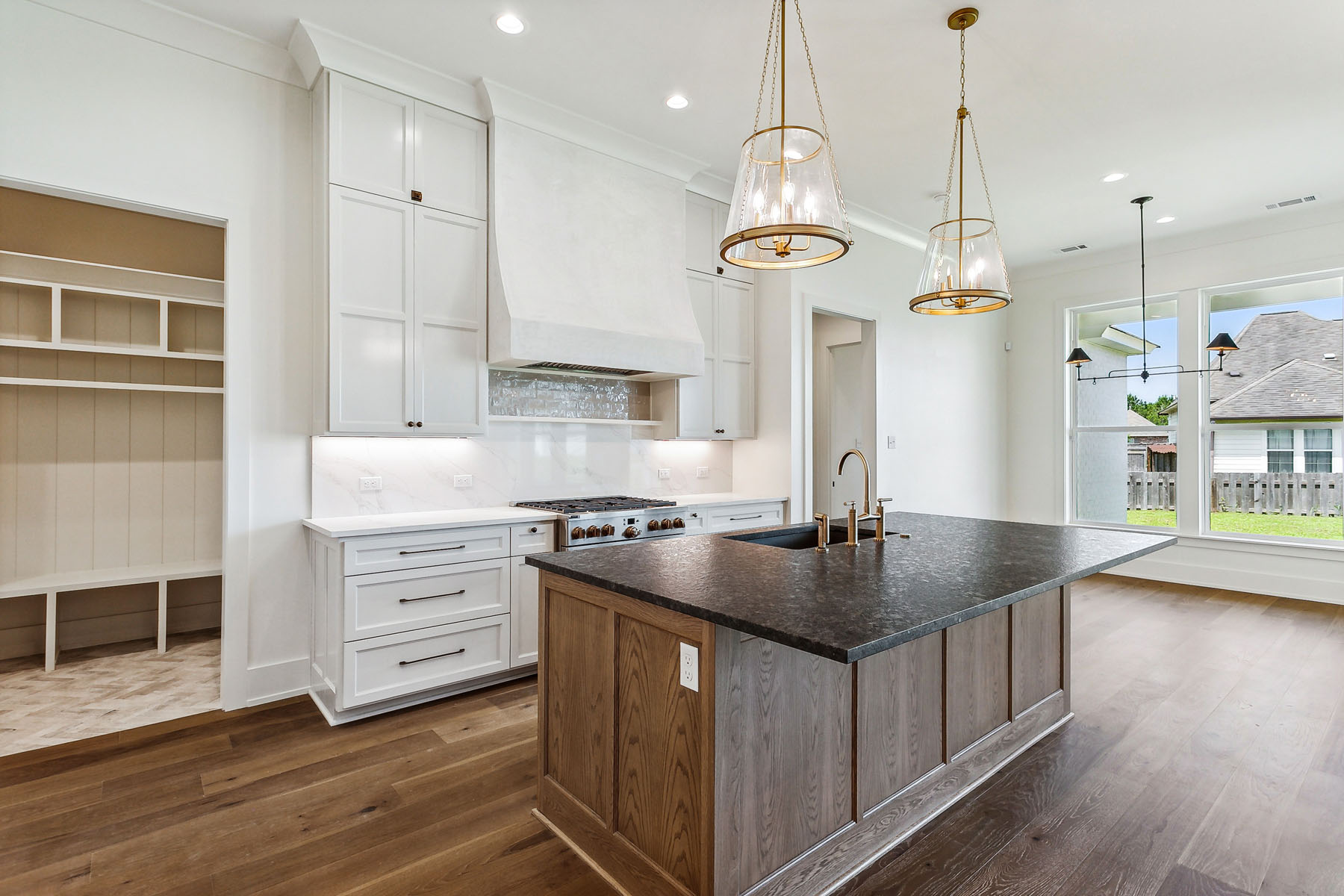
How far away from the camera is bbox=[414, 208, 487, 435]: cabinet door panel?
11.0 feet

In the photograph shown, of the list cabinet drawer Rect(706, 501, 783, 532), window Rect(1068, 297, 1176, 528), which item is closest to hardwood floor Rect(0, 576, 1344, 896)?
cabinet drawer Rect(706, 501, 783, 532)

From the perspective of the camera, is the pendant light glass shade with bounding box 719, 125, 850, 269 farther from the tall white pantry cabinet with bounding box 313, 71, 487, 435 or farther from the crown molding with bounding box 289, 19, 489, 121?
the crown molding with bounding box 289, 19, 489, 121

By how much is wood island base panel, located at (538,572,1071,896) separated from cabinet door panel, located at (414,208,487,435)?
1561 millimetres

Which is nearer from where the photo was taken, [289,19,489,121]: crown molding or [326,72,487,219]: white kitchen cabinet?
[289,19,489,121]: crown molding

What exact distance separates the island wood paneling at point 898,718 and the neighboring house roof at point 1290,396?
17.3 feet

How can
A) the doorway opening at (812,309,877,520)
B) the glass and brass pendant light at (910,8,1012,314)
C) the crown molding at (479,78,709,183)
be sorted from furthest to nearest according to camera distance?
the doorway opening at (812,309,877,520) < the crown molding at (479,78,709,183) < the glass and brass pendant light at (910,8,1012,314)

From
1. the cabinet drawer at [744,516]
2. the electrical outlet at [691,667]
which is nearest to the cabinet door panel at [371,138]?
the cabinet drawer at [744,516]

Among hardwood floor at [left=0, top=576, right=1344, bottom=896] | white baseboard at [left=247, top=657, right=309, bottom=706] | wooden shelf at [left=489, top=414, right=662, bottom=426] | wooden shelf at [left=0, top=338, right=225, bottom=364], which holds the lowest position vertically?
hardwood floor at [left=0, top=576, right=1344, bottom=896]

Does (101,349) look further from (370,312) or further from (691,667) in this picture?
(691,667)

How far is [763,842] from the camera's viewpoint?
1.69 meters

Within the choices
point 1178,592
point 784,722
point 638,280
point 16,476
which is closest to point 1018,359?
point 1178,592

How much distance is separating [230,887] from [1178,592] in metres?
6.69

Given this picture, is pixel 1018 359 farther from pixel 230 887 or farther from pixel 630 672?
pixel 230 887

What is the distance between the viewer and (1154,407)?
6.16 metres
